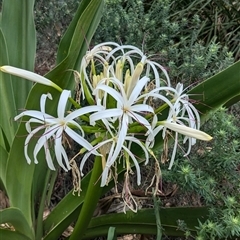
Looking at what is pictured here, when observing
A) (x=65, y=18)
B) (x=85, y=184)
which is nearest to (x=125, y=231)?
(x=85, y=184)

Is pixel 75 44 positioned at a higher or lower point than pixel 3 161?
higher

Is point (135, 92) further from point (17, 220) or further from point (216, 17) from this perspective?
point (216, 17)

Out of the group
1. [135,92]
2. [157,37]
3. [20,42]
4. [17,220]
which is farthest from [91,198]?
[157,37]

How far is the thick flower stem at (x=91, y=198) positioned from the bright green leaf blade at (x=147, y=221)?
0.36 feet

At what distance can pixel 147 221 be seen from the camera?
3.12 feet

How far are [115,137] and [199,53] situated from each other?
1.93ft

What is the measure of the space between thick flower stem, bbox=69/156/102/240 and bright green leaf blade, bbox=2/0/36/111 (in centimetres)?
35

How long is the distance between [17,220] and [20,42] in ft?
1.49

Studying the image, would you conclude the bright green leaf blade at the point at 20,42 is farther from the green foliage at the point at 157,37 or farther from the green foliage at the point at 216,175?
the green foliage at the point at 216,175

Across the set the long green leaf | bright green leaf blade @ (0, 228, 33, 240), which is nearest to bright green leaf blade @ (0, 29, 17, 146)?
the long green leaf

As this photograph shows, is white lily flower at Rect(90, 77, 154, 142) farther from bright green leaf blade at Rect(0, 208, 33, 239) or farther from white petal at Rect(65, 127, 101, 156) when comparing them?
bright green leaf blade at Rect(0, 208, 33, 239)

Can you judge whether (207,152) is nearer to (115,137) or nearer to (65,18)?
(115,137)

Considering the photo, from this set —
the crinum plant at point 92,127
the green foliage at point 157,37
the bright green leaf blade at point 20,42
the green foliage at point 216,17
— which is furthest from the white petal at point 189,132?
the green foliage at point 216,17

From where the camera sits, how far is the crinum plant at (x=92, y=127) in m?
0.59
